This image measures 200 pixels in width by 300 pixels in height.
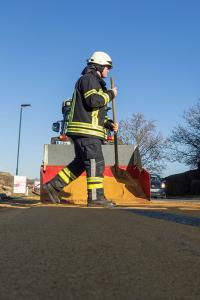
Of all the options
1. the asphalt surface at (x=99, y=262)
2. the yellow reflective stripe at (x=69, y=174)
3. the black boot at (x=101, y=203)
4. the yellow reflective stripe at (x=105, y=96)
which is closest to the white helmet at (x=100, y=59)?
the yellow reflective stripe at (x=105, y=96)

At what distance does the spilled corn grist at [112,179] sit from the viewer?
30.3ft

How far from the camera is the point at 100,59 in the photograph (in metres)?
7.48

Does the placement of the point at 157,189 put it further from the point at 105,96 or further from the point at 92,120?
the point at 105,96

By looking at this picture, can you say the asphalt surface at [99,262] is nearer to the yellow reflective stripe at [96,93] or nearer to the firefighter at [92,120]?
the firefighter at [92,120]

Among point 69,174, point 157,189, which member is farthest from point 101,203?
point 157,189

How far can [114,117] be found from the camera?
31.8ft

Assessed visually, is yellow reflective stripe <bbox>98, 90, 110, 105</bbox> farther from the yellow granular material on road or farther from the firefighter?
the yellow granular material on road

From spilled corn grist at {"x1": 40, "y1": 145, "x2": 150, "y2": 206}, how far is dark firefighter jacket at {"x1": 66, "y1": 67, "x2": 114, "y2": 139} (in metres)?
2.03

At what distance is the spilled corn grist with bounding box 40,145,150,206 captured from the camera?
30.3 feet

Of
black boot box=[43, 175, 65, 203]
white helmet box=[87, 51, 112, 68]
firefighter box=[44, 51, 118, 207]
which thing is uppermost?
white helmet box=[87, 51, 112, 68]

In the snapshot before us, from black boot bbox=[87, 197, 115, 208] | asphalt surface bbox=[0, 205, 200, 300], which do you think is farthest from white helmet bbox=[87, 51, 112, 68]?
asphalt surface bbox=[0, 205, 200, 300]

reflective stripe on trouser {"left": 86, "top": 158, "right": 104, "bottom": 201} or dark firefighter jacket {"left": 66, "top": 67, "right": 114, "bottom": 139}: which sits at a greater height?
dark firefighter jacket {"left": 66, "top": 67, "right": 114, "bottom": 139}

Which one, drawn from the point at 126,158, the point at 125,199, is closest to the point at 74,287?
the point at 125,199

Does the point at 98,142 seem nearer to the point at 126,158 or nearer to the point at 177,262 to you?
the point at 126,158
